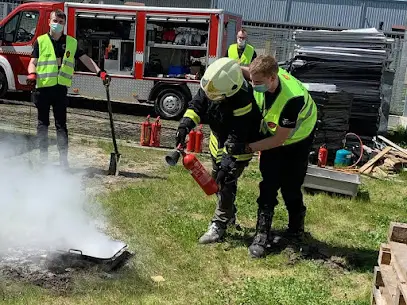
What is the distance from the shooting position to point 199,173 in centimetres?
467

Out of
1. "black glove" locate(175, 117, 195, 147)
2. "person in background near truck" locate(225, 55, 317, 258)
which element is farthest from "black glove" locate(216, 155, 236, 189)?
"black glove" locate(175, 117, 195, 147)

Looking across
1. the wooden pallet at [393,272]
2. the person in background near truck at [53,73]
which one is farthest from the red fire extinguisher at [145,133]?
the wooden pallet at [393,272]

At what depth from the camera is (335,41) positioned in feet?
34.3

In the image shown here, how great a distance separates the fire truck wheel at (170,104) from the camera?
509 inches

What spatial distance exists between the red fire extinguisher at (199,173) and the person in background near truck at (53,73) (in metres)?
2.93

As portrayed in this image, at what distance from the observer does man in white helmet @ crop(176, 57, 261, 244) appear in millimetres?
4453

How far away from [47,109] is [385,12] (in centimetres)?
2834

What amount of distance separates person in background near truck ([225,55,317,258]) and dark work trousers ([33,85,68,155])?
309cm

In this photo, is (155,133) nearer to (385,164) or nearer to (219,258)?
(385,164)

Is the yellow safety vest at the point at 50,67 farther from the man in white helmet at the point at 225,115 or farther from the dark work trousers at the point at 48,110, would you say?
the man in white helmet at the point at 225,115

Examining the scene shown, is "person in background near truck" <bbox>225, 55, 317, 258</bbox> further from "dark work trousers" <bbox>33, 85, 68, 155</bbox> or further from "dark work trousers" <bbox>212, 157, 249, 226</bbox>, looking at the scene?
"dark work trousers" <bbox>33, 85, 68, 155</bbox>

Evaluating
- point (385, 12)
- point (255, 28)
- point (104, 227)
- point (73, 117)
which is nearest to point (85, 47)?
point (73, 117)

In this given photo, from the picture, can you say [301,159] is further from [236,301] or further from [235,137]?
[236,301]

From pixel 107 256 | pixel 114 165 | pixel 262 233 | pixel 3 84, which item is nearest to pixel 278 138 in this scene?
pixel 262 233
